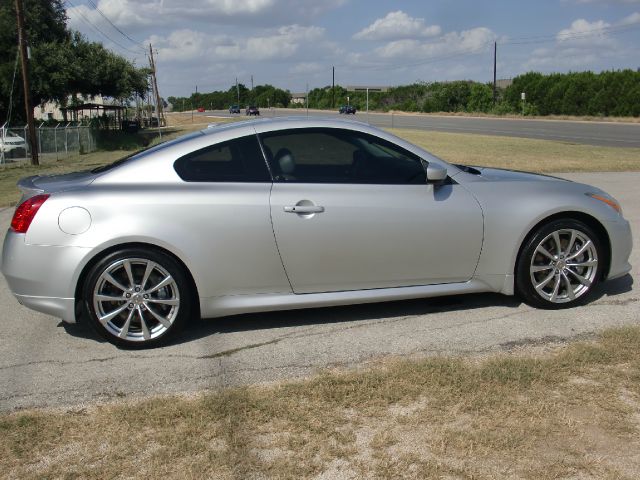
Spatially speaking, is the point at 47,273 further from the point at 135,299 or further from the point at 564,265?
the point at 564,265

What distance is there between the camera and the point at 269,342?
15.6 feet

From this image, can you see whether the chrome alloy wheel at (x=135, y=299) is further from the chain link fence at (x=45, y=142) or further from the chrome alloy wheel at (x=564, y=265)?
the chain link fence at (x=45, y=142)

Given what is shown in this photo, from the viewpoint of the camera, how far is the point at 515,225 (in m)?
5.01

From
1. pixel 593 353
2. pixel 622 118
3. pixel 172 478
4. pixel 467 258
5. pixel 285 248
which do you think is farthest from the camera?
pixel 622 118

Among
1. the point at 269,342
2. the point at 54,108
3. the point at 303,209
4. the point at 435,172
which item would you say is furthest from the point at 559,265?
the point at 54,108

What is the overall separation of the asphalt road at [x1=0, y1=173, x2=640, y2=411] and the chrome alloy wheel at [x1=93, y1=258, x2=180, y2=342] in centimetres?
18

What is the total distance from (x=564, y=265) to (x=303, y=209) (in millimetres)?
2143

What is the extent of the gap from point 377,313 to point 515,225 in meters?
1.27

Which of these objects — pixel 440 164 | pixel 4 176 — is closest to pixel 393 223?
pixel 440 164

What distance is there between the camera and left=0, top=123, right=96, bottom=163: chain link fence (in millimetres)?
26766

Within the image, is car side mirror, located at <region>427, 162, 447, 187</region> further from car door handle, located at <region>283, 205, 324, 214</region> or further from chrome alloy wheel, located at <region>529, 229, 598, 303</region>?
chrome alloy wheel, located at <region>529, 229, 598, 303</region>

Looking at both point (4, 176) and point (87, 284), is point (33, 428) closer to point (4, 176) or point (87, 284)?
point (87, 284)

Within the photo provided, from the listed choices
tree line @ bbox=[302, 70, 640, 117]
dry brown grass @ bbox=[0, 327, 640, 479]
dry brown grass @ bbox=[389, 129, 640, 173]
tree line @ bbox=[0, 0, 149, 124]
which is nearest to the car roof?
dry brown grass @ bbox=[0, 327, 640, 479]

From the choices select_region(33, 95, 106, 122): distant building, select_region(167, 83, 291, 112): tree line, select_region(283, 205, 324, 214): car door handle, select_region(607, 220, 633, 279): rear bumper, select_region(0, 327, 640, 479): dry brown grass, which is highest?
select_region(167, 83, 291, 112): tree line
